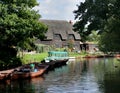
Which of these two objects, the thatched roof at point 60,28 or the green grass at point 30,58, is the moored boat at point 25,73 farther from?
the thatched roof at point 60,28

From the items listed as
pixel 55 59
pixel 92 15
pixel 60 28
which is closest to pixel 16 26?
pixel 92 15

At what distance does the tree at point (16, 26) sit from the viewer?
165 feet

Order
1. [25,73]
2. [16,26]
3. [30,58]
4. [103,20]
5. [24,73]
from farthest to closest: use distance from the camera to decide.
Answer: [30,58]
[103,20]
[16,26]
[25,73]
[24,73]

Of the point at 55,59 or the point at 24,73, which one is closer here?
the point at 24,73

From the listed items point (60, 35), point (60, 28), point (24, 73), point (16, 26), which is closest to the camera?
point (24, 73)

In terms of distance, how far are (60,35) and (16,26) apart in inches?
3067

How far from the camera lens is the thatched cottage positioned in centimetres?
12469

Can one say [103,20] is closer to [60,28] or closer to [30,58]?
[30,58]

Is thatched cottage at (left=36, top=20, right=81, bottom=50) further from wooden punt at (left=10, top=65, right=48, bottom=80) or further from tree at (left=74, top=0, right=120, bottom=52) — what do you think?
wooden punt at (left=10, top=65, right=48, bottom=80)

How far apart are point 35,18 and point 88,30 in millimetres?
11770

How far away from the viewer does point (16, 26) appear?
50219 millimetres

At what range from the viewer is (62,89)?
131 ft

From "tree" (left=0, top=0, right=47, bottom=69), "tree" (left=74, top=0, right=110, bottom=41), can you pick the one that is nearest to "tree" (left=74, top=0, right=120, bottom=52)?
"tree" (left=74, top=0, right=110, bottom=41)

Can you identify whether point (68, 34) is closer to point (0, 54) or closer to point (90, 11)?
point (90, 11)
